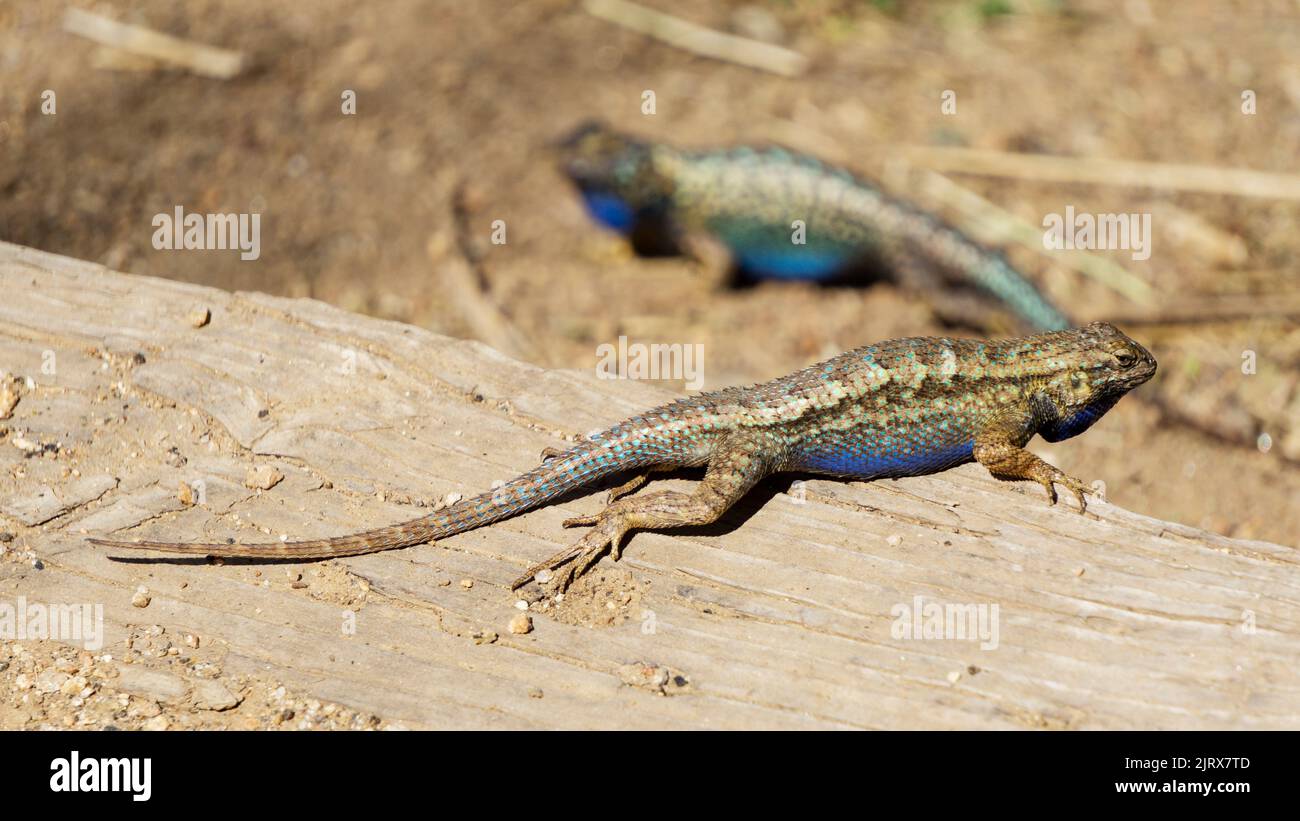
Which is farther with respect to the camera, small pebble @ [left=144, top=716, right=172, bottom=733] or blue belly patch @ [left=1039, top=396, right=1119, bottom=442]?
blue belly patch @ [left=1039, top=396, right=1119, bottom=442]

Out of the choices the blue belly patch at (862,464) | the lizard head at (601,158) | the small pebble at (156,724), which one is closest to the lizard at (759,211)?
the lizard head at (601,158)

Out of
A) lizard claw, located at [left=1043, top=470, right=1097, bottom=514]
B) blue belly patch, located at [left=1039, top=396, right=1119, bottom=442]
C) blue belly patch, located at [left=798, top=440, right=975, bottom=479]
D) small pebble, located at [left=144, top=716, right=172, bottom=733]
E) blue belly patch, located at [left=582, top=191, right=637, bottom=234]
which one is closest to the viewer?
small pebble, located at [left=144, top=716, right=172, bottom=733]

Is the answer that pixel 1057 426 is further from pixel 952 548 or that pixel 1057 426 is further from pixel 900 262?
pixel 900 262

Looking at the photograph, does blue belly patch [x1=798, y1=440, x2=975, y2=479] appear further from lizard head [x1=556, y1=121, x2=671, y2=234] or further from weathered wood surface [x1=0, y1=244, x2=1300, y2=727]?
lizard head [x1=556, y1=121, x2=671, y2=234]

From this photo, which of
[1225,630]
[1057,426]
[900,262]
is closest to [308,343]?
[1057,426]

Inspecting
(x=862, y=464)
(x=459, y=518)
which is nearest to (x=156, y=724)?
(x=459, y=518)

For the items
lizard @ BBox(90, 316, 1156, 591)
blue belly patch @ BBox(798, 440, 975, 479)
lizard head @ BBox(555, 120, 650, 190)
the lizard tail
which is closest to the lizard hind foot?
lizard @ BBox(90, 316, 1156, 591)
